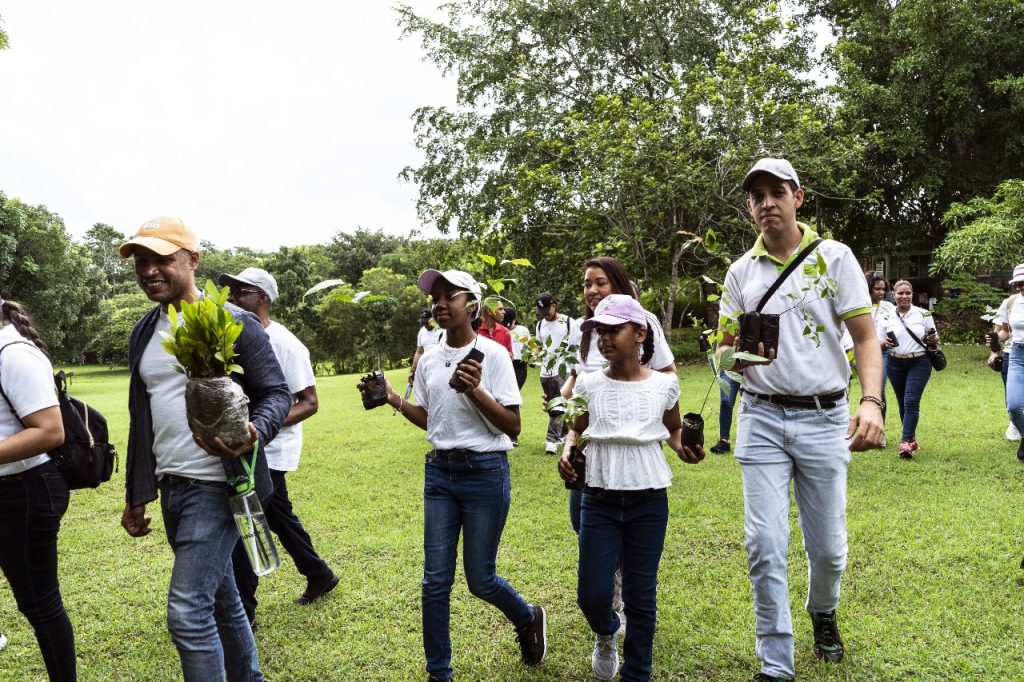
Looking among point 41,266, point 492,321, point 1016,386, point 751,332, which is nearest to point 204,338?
point 751,332

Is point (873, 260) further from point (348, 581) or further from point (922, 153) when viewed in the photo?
point (348, 581)

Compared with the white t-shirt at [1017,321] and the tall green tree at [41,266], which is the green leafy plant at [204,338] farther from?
the tall green tree at [41,266]

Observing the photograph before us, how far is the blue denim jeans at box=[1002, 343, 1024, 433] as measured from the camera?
287 inches

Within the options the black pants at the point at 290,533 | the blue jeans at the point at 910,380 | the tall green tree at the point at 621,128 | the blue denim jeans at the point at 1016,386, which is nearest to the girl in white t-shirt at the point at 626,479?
the black pants at the point at 290,533

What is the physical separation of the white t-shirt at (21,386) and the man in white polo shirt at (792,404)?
307cm

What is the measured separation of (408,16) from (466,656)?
24.6 meters

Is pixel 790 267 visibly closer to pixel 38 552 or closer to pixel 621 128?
pixel 38 552

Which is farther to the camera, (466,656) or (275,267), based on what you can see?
(275,267)

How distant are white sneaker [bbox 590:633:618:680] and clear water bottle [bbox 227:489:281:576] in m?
1.74

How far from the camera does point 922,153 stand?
22703mm

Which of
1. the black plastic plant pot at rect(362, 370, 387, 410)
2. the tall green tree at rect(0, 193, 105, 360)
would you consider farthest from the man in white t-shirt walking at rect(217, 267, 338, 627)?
the tall green tree at rect(0, 193, 105, 360)

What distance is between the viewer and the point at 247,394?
120 inches

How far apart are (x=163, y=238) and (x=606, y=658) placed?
9.27 ft

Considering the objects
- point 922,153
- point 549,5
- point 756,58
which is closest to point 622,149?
point 756,58
